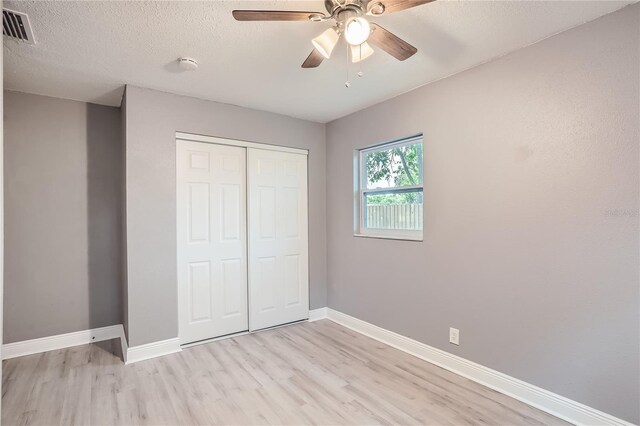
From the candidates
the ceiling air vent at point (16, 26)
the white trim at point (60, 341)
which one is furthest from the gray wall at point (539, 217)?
the white trim at point (60, 341)

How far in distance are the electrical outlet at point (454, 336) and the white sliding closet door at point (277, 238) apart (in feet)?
5.79

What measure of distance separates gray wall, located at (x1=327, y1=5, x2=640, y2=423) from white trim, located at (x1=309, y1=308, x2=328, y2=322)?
1.16m

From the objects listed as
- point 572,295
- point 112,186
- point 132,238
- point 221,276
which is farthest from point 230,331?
point 572,295

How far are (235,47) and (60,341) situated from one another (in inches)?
125

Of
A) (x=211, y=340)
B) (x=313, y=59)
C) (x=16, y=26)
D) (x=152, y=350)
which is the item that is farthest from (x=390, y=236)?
(x=16, y=26)

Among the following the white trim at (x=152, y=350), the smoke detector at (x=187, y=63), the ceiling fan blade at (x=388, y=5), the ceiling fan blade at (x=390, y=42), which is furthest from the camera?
the white trim at (x=152, y=350)

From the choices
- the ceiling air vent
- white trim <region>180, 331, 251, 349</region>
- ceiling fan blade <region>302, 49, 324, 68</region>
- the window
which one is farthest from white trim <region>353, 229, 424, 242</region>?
the ceiling air vent

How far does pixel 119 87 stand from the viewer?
9.53 ft

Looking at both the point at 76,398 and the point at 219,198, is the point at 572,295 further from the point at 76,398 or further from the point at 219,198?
the point at 76,398

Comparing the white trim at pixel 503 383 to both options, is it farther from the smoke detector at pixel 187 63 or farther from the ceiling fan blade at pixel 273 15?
the smoke detector at pixel 187 63

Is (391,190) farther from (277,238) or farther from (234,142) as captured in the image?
(234,142)

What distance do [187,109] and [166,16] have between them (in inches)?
52.2

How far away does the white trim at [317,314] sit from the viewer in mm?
3933

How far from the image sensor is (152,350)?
9.57ft
